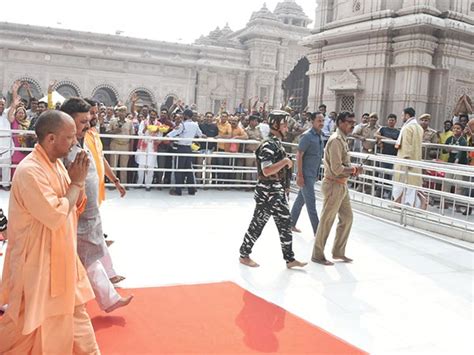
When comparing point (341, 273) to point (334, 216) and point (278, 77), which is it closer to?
point (334, 216)

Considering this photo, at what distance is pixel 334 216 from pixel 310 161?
4.29 feet

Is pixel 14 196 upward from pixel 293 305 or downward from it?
upward

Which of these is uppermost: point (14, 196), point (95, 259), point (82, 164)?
point (82, 164)

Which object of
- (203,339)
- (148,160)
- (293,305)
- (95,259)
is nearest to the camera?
(203,339)

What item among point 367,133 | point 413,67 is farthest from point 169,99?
point 367,133

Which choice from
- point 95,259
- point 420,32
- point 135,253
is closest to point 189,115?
point 135,253

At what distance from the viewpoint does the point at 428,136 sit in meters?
10.4

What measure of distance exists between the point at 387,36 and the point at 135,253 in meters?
8.97

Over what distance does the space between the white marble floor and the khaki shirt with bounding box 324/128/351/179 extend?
1.06 m

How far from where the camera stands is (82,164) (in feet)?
9.29

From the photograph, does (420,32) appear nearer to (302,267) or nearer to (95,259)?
(302,267)

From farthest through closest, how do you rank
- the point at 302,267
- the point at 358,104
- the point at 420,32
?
the point at 358,104 < the point at 420,32 < the point at 302,267

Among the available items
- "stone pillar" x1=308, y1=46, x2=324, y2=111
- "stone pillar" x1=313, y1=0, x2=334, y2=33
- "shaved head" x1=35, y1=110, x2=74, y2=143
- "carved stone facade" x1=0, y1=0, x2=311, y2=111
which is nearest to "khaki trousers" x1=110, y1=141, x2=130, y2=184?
"stone pillar" x1=308, y1=46, x2=324, y2=111

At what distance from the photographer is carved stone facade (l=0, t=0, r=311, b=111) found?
32.2 meters
